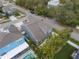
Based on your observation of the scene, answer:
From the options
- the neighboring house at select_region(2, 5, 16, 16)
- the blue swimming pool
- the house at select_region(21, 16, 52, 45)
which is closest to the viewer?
the blue swimming pool

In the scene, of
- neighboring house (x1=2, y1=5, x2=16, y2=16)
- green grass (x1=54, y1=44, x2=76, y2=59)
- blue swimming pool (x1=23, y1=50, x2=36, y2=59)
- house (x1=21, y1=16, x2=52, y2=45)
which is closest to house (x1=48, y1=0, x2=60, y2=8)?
neighboring house (x1=2, y1=5, x2=16, y2=16)

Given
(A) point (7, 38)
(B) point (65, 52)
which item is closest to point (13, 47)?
(A) point (7, 38)

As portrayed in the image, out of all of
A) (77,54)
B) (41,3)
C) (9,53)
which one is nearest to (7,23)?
(41,3)

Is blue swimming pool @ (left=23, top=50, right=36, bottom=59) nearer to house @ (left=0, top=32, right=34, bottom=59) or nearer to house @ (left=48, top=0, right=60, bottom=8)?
house @ (left=0, top=32, right=34, bottom=59)

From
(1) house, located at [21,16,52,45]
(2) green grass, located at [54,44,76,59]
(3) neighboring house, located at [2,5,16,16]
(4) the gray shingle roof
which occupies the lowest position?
(2) green grass, located at [54,44,76,59]

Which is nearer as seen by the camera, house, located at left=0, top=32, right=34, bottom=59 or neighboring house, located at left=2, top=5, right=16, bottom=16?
house, located at left=0, top=32, right=34, bottom=59

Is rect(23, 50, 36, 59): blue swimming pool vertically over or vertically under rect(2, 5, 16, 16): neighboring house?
under

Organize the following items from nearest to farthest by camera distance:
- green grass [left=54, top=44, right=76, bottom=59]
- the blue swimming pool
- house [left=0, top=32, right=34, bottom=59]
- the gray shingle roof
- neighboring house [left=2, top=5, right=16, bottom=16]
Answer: house [left=0, top=32, right=34, bottom=59]
the gray shingle roof
the blue swimming pool
green grass [left=54, top=44, right=76, bottom=59]
neighboring house [left=2, top=5, right=16, bottom=16]

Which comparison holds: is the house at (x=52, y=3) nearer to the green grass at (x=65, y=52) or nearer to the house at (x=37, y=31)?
the house at (x=37, y=31)

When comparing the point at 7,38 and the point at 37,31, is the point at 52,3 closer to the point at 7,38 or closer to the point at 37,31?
the point at 37,31
